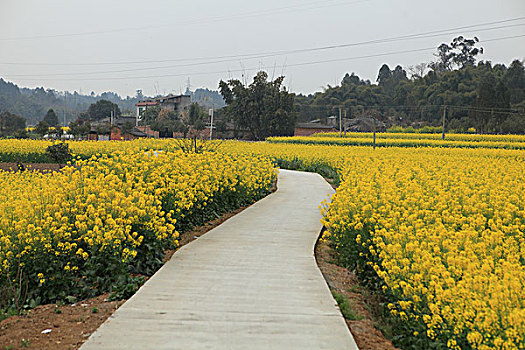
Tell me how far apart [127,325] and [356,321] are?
7.42 ft

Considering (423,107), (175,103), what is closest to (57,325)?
(423,107)

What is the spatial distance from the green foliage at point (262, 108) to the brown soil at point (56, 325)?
5598 cm

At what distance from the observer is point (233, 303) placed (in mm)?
5305

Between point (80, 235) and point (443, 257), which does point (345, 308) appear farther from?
point (80, 235)

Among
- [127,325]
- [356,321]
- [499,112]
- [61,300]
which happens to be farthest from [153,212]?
[499,112]

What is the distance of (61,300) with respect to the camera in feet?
18.8

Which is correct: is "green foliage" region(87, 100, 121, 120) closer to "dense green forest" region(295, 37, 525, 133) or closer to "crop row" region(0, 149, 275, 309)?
"dense green forest" region(295, 37, 525, 133)

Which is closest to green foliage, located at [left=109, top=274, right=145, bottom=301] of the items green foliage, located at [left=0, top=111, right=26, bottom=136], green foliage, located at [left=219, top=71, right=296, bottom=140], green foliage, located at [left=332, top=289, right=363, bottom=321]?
green foliage, located at [left=332, top=289, right=363, bottom=321]

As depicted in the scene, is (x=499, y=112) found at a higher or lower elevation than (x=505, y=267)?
higher

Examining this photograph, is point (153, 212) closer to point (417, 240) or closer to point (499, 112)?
point (417, 240)

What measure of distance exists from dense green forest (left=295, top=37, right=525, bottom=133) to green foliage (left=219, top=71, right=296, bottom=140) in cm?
720

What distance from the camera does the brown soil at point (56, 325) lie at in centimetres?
442

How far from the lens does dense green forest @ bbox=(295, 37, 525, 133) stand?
62.9m

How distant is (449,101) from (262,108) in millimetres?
25354
